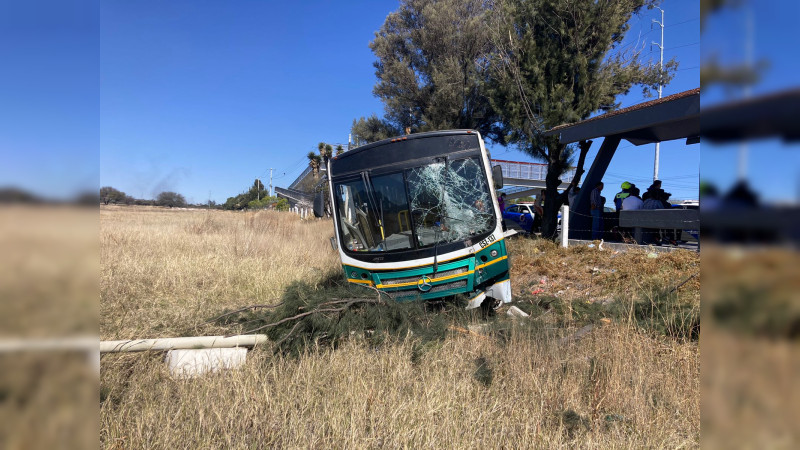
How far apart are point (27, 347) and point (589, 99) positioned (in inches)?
650

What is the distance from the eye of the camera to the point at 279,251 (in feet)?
44.5

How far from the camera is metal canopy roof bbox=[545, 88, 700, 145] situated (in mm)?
9906

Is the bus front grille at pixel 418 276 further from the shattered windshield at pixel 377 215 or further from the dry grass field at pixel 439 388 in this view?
the dry grass field at pixel 439 388

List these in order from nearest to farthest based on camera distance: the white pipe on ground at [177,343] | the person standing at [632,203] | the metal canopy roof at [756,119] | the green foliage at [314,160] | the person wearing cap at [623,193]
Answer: the metal canopy roof at [756,119]
the white pipe on ground at [177,343]
the person standing at [632,203]
the person wearing cap at [623,193]
the green foliage at [314,160]

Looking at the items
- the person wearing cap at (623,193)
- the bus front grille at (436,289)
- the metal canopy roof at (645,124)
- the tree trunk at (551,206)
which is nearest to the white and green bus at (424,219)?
the bus front grille at (436,289)

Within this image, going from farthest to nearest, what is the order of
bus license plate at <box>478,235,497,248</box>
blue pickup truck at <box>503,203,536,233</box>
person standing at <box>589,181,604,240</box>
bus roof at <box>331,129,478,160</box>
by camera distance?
blue pickup truck at <box>503,203,536,233</box>
person standing at <box>589,181,604,240</box>
bus roof at <box>331,129,478,160</box>
bus license plate at <box>478,235,497,248</box>

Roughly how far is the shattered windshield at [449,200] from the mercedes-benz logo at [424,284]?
554 millimetres

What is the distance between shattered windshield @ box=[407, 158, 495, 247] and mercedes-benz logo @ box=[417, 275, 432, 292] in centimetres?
55

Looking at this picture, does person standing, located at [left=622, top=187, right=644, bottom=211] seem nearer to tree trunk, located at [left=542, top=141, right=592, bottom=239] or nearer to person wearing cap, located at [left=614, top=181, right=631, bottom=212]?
person wearing cap, located at [left=614, top=181, right=631, bottom=212]

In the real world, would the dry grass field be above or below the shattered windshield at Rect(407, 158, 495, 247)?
below

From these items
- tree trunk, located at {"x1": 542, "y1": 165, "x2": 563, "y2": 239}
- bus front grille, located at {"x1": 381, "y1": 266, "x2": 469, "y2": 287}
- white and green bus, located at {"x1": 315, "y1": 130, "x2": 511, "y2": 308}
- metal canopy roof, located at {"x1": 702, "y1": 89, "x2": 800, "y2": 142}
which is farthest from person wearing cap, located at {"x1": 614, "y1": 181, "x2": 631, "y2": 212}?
metal canopy roof, located at {"x1": 702, "y1": 89, "x2": 800, "y2": 142}

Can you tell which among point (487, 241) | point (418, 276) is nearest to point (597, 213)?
point (487, 241)

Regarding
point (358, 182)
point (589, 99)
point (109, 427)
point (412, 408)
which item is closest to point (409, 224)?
point (358, 182)

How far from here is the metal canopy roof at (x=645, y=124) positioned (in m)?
9.91
